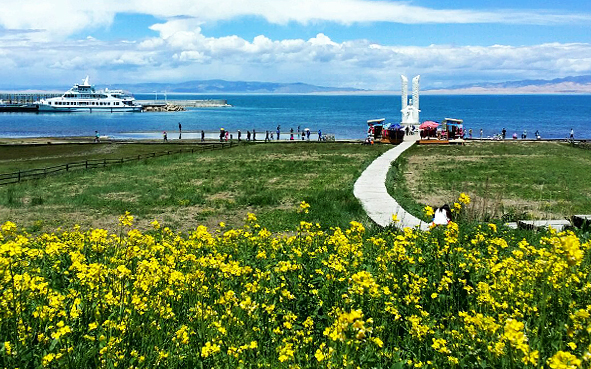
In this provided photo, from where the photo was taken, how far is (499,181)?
26047 millimetres

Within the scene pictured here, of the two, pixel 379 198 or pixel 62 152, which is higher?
pixel 62 152

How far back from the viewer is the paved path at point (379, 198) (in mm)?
14398

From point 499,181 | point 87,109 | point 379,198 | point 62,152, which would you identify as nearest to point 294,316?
point 379,198

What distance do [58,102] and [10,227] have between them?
14745 centimetres

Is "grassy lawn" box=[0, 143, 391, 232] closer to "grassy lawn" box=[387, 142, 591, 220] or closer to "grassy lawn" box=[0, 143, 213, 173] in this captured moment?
"grassy lawn" box=[387, 142, 591, 220]

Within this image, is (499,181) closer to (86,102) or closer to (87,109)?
(86,102)

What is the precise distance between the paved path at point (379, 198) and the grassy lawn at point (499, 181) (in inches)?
21.7

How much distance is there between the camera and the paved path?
1440cm

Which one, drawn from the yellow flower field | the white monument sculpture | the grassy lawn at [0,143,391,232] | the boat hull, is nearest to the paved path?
the grassy lawn at [0,143,391,232]

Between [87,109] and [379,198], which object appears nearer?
[379,198]

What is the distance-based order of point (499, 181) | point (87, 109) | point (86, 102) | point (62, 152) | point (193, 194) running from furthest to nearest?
point (87, 109)
point (86, 102)
point (62, 152)
point (499, 181)
point (193, 194)

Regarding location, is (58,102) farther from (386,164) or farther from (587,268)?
(587,268)

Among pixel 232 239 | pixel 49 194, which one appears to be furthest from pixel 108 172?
pixel 232 239

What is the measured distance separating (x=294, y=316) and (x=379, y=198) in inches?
548
